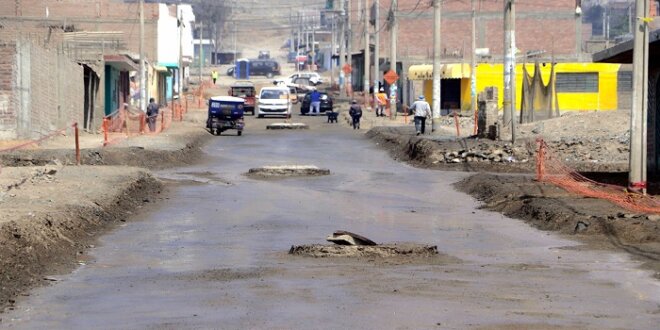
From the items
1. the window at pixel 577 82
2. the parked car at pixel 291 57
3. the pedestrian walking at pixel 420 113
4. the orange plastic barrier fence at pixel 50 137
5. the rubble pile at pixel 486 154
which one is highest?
the parked car at pixel 291 57

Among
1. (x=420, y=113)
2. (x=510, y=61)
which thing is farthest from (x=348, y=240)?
(x=420, y=113)

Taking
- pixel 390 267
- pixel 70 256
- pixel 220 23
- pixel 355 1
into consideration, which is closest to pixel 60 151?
pixel 70 256

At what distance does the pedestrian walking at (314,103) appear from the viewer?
7775 centimetres

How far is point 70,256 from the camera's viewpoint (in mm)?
17922

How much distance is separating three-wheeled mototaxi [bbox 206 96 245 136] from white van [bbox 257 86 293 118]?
1585 cm

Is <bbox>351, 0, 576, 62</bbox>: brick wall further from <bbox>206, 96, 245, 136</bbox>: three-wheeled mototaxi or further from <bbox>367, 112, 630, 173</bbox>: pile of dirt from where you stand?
<bbox>367, 112, 630, 173</bbox>: pile of dirt

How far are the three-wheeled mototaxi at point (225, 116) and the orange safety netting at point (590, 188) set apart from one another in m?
20.0

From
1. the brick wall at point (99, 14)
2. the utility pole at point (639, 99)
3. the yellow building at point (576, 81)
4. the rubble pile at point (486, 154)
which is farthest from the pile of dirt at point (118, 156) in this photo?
the brick wall at point (99, 14)

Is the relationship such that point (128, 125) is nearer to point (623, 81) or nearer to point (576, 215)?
point (623, 81)

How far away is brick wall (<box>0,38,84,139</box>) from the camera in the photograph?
1575 inches

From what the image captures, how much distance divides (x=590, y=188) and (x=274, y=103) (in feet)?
147

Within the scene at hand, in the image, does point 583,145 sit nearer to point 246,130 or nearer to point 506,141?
point 506,141

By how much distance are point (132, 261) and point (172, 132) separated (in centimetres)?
3596

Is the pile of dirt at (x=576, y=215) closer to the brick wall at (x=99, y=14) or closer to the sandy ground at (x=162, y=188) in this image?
the sandy ground at (x=162, y=188)
